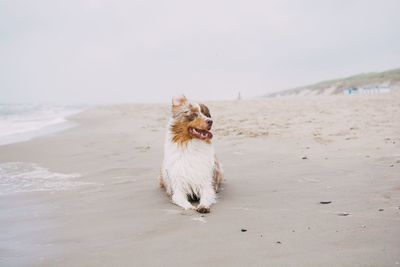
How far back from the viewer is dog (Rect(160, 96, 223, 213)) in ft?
16.7

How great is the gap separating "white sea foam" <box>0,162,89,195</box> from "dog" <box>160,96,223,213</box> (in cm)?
192

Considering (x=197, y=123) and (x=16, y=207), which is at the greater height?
(x=197, y=123)

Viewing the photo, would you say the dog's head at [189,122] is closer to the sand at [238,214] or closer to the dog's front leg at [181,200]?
the dog's front leg at [181,200]

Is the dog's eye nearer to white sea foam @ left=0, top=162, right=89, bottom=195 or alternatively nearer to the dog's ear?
the dog's ear

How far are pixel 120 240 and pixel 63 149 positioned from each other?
24.0 feet

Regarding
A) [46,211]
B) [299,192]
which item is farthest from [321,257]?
[46,211]

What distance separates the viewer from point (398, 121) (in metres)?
10.3

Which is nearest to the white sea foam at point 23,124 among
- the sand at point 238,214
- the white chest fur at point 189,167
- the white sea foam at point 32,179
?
the white sea foam at point 32,179

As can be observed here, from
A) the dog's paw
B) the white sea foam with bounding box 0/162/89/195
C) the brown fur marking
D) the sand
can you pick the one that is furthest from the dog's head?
the white sea foam with bounding box 0/162/89/195

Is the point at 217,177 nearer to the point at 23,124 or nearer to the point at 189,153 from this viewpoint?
the point at 189,153

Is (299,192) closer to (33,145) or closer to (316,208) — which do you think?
(316,208)

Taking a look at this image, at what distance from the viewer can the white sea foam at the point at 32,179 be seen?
20.7ft

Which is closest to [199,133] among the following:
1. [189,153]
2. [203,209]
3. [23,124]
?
[189,153]

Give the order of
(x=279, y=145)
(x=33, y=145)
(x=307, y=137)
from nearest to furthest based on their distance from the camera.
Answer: (x=279, y=145)
(x=307, y=137)
(x=33, y=145)
